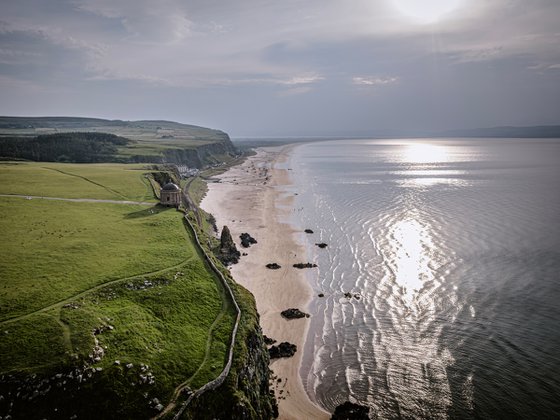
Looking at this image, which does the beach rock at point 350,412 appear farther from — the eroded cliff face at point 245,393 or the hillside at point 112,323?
the hillside at point 112,323

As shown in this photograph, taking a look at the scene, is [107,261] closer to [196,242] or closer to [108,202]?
[196,242]

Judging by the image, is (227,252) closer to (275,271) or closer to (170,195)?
(275,271)

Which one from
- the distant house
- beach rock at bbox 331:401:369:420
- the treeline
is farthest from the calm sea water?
the treeline

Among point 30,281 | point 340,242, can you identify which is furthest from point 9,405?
point 340,242

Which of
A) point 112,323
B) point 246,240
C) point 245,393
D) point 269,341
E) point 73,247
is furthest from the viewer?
point 246,240

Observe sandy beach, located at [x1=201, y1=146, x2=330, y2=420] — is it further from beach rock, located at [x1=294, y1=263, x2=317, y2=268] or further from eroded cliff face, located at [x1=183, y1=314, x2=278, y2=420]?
eroded cliff face, located at [x1=183, y1=314, x2=278, y2=420]

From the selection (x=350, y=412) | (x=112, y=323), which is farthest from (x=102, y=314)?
(x=350, y=412)
